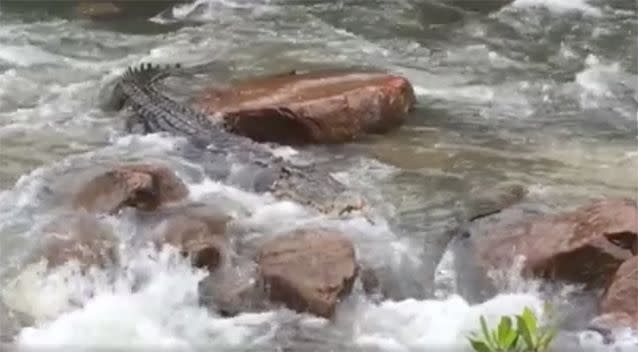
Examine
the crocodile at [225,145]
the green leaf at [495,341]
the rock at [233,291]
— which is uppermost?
the green leaf at [495,341]

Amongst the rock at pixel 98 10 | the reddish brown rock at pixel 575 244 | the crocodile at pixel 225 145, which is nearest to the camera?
the reddish brown rock at pixel 575 244

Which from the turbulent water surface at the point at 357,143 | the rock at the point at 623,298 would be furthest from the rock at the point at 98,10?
the rock at the point at 623,298

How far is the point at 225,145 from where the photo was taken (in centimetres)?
669

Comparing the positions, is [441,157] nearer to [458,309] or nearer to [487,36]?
[458,309]

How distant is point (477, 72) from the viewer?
8.84 metres

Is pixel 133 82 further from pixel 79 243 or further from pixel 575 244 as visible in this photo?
pixel 575 244

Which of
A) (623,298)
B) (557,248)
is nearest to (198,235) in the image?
(557,248)

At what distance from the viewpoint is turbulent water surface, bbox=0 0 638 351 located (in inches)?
194

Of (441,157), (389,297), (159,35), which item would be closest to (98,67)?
(159,35)

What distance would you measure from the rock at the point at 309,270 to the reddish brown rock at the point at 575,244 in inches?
29.5

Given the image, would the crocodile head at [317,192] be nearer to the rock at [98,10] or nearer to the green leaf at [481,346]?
the green leaf at [481,346]

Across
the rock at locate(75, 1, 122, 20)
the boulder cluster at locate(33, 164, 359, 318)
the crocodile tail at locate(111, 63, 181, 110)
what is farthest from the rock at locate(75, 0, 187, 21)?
the boulder cluster at locate(33, 164, 359, 318)

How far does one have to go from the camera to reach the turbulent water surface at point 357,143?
492 centimetres

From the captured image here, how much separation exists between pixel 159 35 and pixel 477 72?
3.08 m
